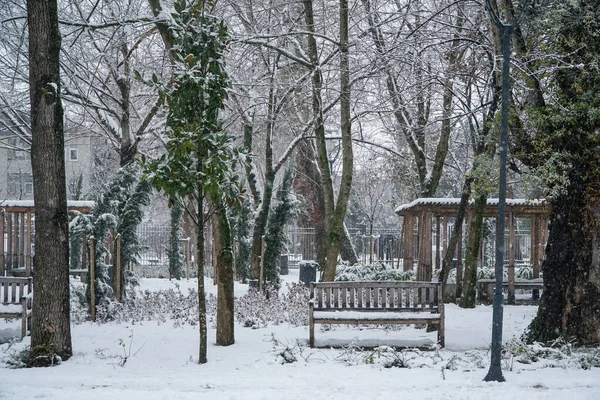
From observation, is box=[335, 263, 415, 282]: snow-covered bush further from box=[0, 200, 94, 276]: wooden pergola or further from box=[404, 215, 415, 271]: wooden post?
box=[0, 200, 94, 276]: wooden pergola

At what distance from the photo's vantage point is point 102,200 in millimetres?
11469

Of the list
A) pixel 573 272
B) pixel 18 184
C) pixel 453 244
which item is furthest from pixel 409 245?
pixel 18 184

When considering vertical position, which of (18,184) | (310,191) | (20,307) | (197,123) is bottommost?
(20,307)

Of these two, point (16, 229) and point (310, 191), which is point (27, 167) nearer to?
point (310, 191)

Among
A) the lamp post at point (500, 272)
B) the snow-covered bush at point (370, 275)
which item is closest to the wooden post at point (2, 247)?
the snow-covered bush at point (370, 275)

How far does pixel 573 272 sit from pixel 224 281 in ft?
16.1

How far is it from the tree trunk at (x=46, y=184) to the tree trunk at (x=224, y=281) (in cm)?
213

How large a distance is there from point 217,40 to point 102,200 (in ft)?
18.5

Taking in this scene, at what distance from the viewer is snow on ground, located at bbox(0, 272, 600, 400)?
5.75m

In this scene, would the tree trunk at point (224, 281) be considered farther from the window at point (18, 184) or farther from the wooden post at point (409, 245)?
the window at point (18, 184)

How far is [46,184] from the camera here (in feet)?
23.7

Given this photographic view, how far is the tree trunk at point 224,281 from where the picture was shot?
26.9ft

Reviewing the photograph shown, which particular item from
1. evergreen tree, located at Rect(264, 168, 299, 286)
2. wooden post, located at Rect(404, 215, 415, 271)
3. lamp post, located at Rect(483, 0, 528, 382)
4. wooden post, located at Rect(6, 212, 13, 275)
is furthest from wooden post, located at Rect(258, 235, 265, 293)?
lamp post, located at Rect(483, 0, 528, 382)

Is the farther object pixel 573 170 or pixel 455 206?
pixel 455 206
